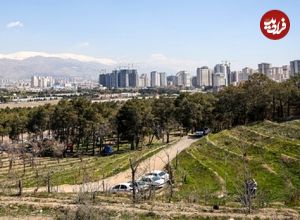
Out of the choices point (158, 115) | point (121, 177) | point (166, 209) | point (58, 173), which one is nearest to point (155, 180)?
point (121, 177)

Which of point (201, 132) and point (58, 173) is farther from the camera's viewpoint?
point (201, 132)

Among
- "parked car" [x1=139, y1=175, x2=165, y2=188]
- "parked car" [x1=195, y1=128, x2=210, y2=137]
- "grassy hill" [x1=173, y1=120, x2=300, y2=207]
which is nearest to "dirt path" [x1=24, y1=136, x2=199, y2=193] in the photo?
"parked car" [x1=139, y1=175, x2=165, y2=188]

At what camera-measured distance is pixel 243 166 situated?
35.0 m

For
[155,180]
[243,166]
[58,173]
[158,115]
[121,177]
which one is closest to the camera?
[155,180]

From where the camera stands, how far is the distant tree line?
62.0 metres

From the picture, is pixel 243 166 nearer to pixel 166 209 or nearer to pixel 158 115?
pixel 166 209

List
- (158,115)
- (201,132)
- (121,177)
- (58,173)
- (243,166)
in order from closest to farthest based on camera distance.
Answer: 1. (243,166)
2. (121,177)
3. (58,173)
4. (201,132)
5. (158,115)

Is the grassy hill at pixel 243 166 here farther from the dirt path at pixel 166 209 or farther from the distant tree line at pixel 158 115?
the distant tree line at pixel 158 115

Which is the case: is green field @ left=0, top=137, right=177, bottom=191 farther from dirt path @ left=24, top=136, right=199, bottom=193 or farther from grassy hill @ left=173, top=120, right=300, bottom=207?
grassy hill @ left=173, top=120, right=300, bottom=207

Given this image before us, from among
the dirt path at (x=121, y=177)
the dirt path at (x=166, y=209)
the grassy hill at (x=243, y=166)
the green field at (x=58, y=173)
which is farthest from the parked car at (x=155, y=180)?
the dirt path at (x=166, y=209)

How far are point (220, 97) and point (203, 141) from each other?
2272cm

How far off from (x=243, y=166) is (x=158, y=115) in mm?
34971

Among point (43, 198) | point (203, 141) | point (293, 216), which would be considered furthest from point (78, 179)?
point (293, 216)

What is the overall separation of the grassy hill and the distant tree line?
12.9 metres
